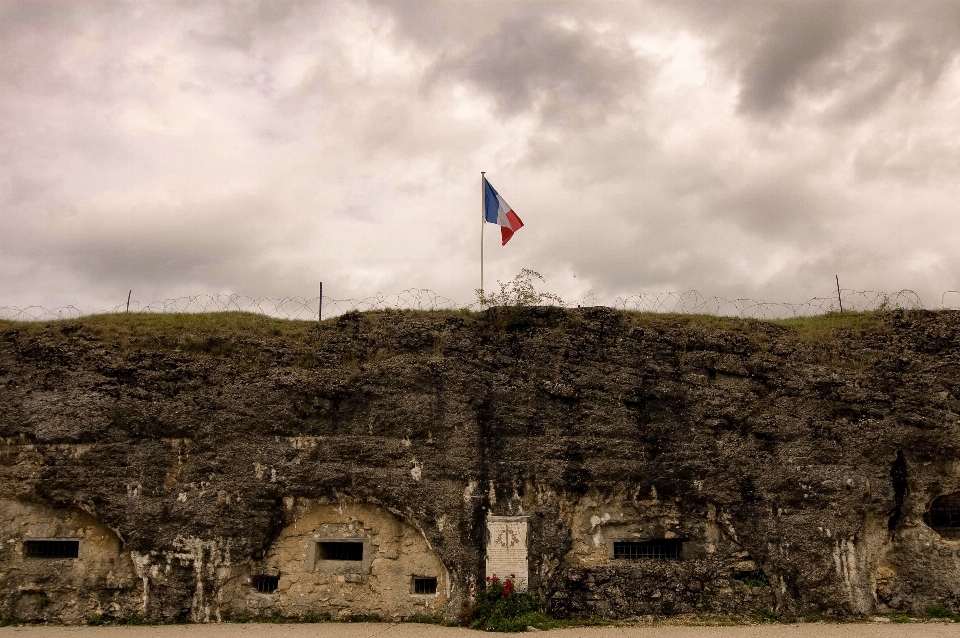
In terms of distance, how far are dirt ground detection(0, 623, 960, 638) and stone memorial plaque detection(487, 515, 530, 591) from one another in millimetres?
1248

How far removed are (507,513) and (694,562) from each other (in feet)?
13.2

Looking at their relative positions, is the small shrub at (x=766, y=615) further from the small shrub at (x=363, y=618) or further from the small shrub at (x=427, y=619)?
the small shrub at (x=363, y=618)

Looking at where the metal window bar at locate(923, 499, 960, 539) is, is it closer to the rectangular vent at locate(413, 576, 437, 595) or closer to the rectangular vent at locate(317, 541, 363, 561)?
the rectangular vent at locate(413, 576, 437, 595)

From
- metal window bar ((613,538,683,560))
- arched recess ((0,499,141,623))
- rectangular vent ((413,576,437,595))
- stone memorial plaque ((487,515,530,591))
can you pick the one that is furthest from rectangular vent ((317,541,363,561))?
metal window bar ((613,538,683,560))

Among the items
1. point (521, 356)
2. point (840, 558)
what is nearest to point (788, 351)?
point (840, 558)

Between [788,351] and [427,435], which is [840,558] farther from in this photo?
[427,435]

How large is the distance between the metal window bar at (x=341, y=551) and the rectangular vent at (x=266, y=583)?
1105mm

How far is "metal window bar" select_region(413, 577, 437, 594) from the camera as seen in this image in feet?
49.2

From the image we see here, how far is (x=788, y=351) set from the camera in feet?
54.4

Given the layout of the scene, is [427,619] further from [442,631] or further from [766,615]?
[766,615]

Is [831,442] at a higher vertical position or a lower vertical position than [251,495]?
higher

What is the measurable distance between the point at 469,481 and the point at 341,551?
3.24 meters

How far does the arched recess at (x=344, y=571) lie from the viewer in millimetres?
14820

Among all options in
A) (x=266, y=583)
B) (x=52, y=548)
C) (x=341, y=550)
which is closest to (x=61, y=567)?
(x=52, y=548)
